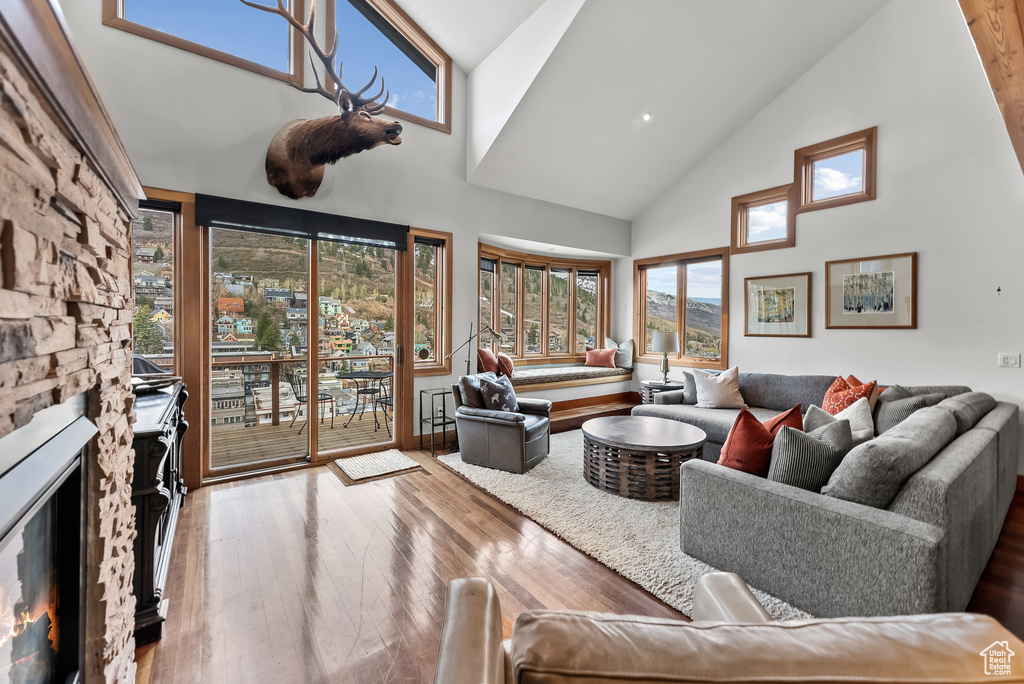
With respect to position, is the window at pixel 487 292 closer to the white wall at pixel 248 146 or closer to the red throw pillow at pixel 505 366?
the red throw pillow at pixel 505 366

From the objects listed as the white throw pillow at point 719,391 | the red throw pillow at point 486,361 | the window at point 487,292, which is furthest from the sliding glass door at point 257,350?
the white throw pillow at point 719,391

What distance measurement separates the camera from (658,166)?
5.47 metres

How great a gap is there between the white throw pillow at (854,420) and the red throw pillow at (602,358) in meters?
3.79

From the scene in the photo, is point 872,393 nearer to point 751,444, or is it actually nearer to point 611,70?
point 751,444

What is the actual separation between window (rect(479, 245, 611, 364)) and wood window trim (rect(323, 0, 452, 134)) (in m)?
1.59

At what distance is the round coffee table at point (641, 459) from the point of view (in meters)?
3.06

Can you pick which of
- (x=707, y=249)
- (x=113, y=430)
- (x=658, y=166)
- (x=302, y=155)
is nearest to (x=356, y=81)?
(x=302, y=155)

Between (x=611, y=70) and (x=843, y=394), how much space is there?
3525 mm

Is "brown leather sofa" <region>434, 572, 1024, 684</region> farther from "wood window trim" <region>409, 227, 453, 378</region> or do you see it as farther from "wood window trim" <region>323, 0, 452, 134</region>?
"wood window trim" <region>323, 0, 452, 134</region>

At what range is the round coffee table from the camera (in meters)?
3.06

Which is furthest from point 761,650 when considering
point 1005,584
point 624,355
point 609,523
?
point 624,355

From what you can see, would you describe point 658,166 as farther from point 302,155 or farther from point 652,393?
point 302,155

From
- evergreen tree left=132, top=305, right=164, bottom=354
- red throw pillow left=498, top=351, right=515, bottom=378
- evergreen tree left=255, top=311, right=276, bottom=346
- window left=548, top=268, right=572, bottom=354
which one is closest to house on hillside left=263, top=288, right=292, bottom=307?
evergreen tree left=255, top=311, right=276, bottom=346

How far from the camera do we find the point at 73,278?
907mm
